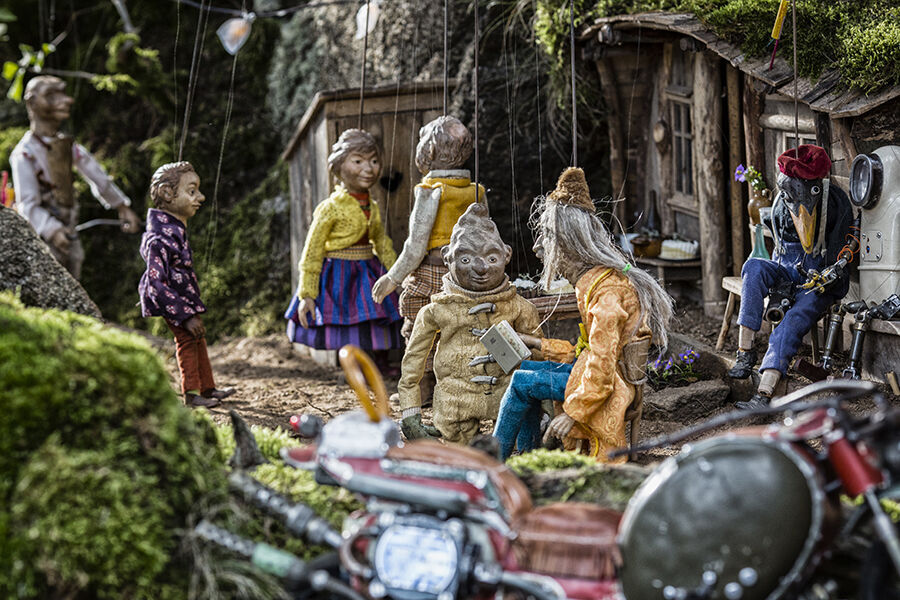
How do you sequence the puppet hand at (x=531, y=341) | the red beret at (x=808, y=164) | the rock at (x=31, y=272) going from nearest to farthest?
the puppet hand at (x=531, y=341) < the rock at (x=31, y=272) < the red beret at (x=808, y=164)

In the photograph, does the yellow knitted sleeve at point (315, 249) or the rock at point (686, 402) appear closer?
the rock at point (686, 402)

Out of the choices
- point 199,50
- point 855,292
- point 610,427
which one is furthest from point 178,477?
point 199,50

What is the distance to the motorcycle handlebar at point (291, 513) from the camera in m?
2.67

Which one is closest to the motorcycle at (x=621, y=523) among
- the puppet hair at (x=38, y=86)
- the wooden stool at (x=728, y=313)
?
the wooden stool at (x=728, y=313)

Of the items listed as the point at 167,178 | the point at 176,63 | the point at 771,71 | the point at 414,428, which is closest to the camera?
the point at 414,428

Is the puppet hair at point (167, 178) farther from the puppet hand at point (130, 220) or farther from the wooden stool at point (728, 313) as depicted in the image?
the wooden stool at point (728, 313)

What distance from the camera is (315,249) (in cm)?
691

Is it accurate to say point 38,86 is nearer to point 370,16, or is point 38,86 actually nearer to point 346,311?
point 370,16

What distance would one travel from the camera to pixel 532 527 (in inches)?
102

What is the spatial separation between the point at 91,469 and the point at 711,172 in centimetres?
609

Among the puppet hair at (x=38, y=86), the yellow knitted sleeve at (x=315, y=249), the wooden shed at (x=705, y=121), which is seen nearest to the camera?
the wooden shed at (x=705, y=121)

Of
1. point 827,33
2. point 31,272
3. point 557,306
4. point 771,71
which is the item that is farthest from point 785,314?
point 31,272

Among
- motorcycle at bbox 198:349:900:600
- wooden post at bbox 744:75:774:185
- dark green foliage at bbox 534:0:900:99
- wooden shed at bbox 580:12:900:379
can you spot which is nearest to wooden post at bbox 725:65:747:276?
wooden shed at bbox 580:12:900:379

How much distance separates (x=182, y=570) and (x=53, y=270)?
3313mm
